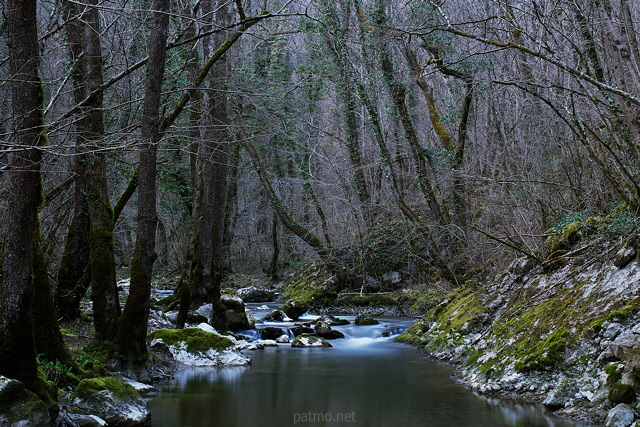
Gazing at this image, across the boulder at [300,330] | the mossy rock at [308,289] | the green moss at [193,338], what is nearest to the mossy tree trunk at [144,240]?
the green moss at [193,338]

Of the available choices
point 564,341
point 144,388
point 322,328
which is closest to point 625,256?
point 564,341

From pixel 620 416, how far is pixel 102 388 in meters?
5.14

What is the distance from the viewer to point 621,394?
5.29 metres

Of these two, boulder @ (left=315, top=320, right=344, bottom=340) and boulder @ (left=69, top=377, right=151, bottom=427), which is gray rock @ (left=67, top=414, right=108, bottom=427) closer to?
boulder @ (left=69, top=377, right=151, bottom=427)

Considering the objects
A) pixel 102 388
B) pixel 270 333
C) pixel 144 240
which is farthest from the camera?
pixel 270 333

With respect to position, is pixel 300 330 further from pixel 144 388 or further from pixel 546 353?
pixel 546 353

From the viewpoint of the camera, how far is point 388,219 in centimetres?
1955

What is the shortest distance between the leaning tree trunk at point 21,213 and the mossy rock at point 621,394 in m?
5.33

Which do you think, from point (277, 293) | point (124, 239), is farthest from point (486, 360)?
point (124, 239)

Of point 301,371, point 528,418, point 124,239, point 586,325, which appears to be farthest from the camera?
point 124,239

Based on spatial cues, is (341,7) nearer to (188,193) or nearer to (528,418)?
(188,193)

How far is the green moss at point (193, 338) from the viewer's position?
388 inches

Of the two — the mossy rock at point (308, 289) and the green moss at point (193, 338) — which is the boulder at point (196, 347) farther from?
the mossy rock at point (308, 289)

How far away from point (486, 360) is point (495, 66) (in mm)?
10689
